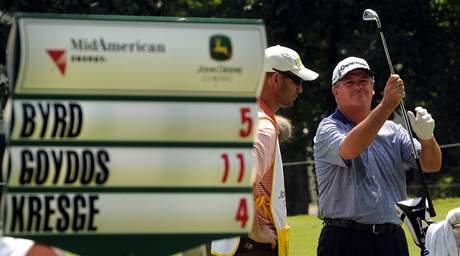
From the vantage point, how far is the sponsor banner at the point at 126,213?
3432 mm

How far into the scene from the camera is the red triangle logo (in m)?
3.43

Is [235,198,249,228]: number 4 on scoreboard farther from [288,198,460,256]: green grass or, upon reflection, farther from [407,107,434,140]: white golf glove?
[288,198,460,256]: green grass

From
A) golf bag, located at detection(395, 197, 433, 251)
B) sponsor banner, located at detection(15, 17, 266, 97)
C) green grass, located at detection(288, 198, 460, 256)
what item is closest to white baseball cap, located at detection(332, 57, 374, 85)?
golf bag, located at detection(395, 197, 433, 251)

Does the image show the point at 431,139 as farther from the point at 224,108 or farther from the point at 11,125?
the point at 11,125

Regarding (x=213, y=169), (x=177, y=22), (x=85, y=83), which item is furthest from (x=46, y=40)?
(x=213, y=169)

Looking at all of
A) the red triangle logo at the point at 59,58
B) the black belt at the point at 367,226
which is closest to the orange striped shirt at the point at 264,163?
the black belt at the point at 367,226

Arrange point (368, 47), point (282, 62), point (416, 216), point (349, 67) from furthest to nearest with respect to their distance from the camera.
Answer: point (368, 47), point (416, 216), point (349, 67), point (282, 62)

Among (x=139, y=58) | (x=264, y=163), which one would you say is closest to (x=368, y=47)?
(x=264, y=163)

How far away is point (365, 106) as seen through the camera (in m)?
6.11

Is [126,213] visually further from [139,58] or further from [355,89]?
[355,89]

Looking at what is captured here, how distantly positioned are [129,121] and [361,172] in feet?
8.59

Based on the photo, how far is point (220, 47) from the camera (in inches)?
142

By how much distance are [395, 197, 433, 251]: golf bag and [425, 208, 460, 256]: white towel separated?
0.13 ft

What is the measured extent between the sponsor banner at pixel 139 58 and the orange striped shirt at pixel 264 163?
4.89ft
